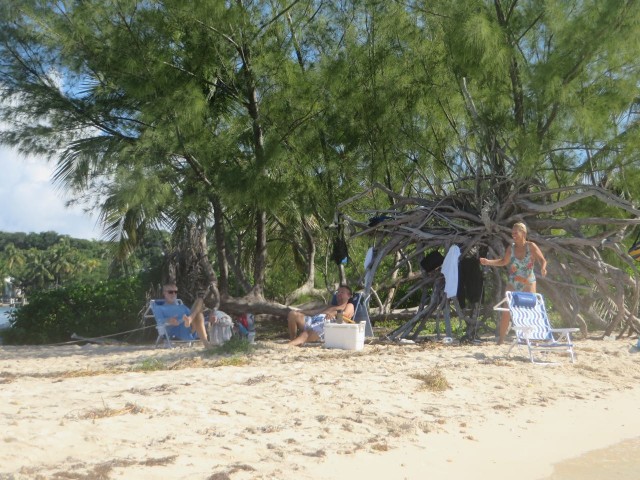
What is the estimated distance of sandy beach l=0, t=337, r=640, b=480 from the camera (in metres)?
3.84

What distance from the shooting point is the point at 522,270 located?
7.92m

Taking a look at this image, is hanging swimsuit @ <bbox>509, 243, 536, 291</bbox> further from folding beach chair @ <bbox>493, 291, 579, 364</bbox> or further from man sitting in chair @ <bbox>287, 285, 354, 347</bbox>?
man sitting in chair @ <bbox>287, 285, 354, 347</bbox>

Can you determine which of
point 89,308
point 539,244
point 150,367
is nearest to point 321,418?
point 150,367

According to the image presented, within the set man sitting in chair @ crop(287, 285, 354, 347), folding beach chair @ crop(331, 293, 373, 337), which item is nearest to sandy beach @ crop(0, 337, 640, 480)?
man sitting in chair @ crop(287, 285, 354, 347)

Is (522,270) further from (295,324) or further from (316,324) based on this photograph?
(295,324)

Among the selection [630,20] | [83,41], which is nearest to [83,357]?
[83,41]

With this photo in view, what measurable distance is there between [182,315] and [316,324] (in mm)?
1651

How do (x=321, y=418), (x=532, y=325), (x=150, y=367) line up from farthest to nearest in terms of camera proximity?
(x=532, y=325) → (x=150, y=367) → (x=321, y=418)

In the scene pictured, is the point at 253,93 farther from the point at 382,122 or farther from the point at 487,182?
the point at 487,182

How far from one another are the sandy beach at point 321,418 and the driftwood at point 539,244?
2.06m

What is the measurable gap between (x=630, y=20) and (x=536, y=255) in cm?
271

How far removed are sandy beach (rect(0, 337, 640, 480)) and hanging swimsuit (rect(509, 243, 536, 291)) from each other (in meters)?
1.05

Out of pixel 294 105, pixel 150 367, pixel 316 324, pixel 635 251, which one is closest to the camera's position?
pixel 150 367

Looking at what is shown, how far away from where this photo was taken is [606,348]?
26.7ft
